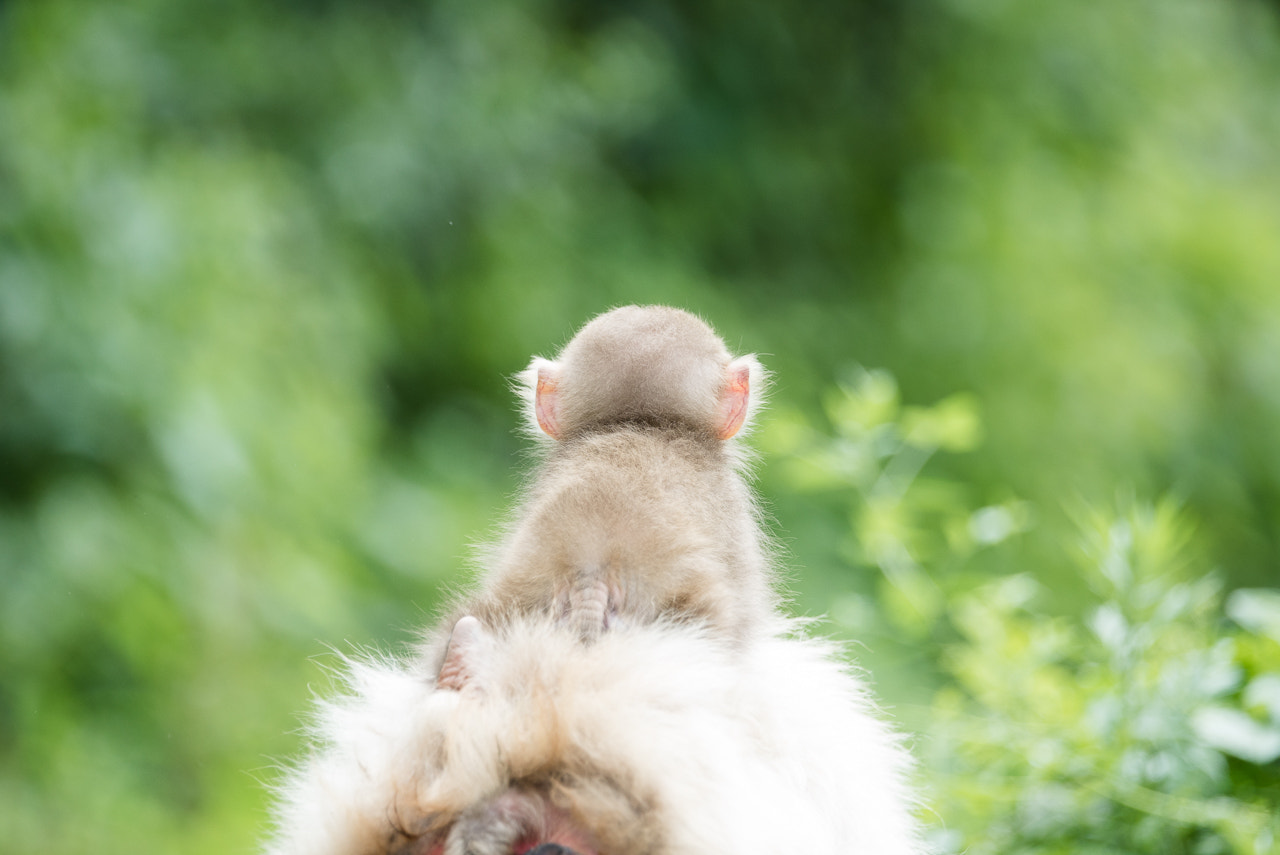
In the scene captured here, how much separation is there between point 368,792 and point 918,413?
1.48 metres

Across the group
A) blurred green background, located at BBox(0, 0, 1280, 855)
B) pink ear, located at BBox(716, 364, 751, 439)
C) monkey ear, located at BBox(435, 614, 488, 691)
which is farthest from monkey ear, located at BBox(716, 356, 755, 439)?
monkey ear, located at BBox(435, 614, 488, 691)

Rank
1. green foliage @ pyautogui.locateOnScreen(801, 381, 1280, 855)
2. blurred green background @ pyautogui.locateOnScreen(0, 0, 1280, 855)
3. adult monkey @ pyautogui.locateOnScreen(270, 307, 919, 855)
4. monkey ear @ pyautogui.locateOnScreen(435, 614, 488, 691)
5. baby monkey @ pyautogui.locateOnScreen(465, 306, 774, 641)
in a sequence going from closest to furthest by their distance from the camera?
adult monkey @ pyautogui.locateOnScreen(270, 307, 919, 855) → monkey ear @ pyautogui.locateOnScreen(435, 614, 488, 691) → baby monkey @ pyautogui.locateOnScreen(465, 306, 774, 641) → green foliage @ pyautogui.locateOnScreen(801, 381, 1280, 855) → blurred green background @ pyautogui.locateOnScreen(0, 0, 1280, 855)

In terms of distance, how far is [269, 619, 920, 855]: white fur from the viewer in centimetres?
128

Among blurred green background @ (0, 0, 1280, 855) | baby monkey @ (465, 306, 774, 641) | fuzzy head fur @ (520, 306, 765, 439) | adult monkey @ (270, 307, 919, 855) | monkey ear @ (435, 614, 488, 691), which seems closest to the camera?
adult monkey @ (270, 307, 919, 855)

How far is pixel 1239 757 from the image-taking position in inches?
74.0

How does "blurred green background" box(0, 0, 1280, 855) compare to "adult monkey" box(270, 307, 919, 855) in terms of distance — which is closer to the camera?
"adult monkey" box(270, 307, 919, 855)

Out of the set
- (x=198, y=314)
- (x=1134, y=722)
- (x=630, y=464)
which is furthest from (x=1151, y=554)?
(x=198, y=314)

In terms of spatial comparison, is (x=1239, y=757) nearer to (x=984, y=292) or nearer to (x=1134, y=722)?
(x=1134, y=722)

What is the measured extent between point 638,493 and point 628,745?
462 mm

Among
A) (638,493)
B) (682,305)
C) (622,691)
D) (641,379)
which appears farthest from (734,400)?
(682,305)

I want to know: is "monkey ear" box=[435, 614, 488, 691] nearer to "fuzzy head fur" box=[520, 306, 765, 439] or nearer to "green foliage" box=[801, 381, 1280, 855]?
"fuzzy head fur" box=[520, 306, 765, 439]

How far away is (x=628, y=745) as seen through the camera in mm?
1295

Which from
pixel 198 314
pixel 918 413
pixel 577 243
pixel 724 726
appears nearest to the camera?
pixel 724 726

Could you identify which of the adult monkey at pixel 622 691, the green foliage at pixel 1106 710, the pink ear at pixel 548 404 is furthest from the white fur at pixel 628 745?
the pink ear at pixel 548 404
